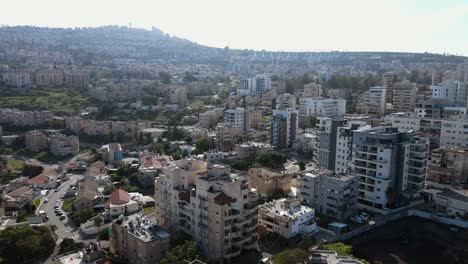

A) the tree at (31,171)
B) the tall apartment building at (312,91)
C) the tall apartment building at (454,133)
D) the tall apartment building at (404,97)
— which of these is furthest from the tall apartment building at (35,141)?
the tall apartment building at (404,97)

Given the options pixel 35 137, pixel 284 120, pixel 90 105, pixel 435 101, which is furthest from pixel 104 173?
pixel 435 101

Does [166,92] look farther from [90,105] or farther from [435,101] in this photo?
[435,101]

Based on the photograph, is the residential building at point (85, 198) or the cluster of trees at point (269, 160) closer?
the residential building at point (85, 198)

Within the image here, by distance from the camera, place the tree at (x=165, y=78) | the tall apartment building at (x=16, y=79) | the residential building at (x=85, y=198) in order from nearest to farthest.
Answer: the residential building at (x=85, y=198) < the tall apartment building at (x=16, y=79) < the tree at (x=165, y=78)

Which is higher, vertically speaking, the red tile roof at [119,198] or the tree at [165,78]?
the tree at [165,78]

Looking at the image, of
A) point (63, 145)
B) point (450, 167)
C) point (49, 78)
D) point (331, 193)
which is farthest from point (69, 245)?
point (49, 78)

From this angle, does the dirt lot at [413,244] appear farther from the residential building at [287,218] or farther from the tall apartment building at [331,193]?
the residential building at [287,218]
